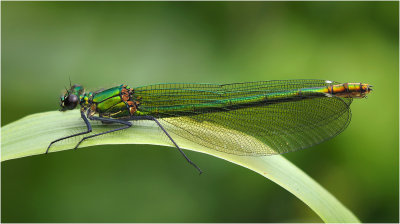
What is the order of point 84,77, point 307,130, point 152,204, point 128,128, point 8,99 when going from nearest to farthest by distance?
1. point 307,130
2. point 128,128
3. point 152,204
4. point 8,99
5. point 84,77

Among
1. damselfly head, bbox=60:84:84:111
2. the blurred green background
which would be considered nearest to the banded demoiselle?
damselfly head, bbox=60:84:84:111

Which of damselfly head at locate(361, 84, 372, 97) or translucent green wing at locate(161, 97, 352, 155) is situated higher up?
damselfly head at locate(361, 84, 372, 97)

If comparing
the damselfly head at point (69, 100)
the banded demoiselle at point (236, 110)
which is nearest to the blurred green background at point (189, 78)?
the damselfly head at point (69, 100)

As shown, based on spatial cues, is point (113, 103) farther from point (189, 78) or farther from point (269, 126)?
point (269, 126)

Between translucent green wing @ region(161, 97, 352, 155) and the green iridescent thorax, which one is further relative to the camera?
the green iridescent thorax

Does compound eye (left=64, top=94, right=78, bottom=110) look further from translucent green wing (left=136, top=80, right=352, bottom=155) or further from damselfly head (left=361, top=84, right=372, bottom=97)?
damselfly head (left=361, top=84, right=372, bottom=97)

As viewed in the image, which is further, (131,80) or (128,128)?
(131,80)

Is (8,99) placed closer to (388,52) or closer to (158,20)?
(158,20)

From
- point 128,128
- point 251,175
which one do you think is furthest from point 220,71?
point 128,128

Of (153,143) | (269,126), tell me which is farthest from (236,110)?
(153,143)
